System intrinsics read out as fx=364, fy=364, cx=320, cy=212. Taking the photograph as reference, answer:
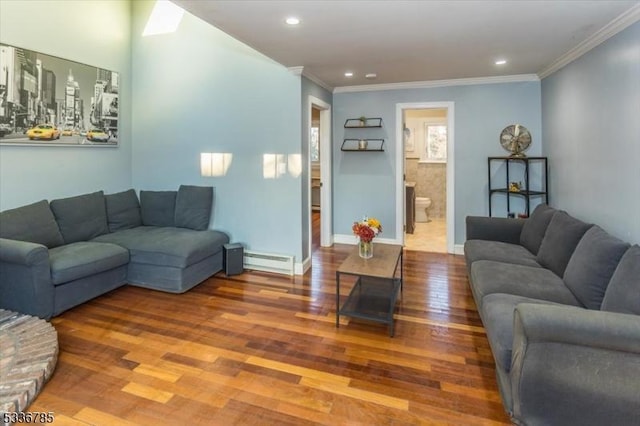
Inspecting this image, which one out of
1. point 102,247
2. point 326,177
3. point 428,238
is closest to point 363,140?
point 326,177

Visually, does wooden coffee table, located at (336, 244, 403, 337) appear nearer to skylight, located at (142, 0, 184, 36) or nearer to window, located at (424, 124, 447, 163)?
skylight, located at (142, 0, 184, 36)

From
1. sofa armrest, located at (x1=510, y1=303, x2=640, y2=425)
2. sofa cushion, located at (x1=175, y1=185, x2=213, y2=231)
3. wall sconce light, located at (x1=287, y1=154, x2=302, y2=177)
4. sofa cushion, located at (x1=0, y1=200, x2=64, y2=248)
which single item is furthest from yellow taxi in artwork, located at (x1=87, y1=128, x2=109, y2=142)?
sofa armrest, located at (x1=510, y1=303, x2=640, y2=425)

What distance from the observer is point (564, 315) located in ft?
5.25

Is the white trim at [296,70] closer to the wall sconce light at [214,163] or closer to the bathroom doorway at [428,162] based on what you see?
the wall sconce light at [214,163]

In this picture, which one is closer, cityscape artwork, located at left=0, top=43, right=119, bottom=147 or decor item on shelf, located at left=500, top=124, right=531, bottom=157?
cityscape artwork, located at left=0, top=43, right=119, bottom=147

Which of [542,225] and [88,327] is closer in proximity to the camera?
[88,327]

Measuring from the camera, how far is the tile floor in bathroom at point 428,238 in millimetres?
5504

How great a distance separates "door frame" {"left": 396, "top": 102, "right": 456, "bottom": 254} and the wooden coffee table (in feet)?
6.00

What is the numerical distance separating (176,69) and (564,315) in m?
4.80

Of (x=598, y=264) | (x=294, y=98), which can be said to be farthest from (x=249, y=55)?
(x=598, y=264)

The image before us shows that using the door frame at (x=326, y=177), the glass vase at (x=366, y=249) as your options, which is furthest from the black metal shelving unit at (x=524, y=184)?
the glass vase at (x=366, y=249)

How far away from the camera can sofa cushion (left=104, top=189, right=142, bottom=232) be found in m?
4.43

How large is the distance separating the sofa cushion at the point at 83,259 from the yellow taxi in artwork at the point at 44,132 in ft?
3.92

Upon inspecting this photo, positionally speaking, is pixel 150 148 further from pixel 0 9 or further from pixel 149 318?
pixel 149 318
